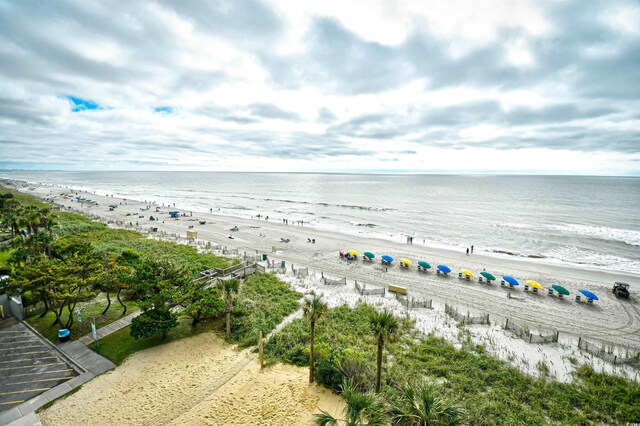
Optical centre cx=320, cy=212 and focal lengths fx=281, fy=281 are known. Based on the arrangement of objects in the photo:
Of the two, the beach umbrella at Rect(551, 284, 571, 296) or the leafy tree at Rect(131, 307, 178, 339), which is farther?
the beach umbrella at Rect(551, 284, 571, 296)

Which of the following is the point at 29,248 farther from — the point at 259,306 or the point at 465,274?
the point at 465,274

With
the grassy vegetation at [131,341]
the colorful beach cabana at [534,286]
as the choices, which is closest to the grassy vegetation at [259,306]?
the grassy vegetation at [131,341]

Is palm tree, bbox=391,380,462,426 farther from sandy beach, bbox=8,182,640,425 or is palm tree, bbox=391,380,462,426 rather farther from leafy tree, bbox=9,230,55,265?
leafy tree, bbox=9,230,55,265

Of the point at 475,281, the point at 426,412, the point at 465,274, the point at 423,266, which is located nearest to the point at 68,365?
the point at 426,412

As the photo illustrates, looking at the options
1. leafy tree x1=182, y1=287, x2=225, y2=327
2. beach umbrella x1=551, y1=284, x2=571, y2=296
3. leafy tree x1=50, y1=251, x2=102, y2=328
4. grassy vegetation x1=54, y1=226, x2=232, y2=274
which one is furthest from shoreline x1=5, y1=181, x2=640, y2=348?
leafy tree x1=50, y1=251, x2=102, y2=328

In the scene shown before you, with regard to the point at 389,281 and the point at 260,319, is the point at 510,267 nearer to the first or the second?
the point at 389,281

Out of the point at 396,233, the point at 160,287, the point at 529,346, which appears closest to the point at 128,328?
the point at 160,287
